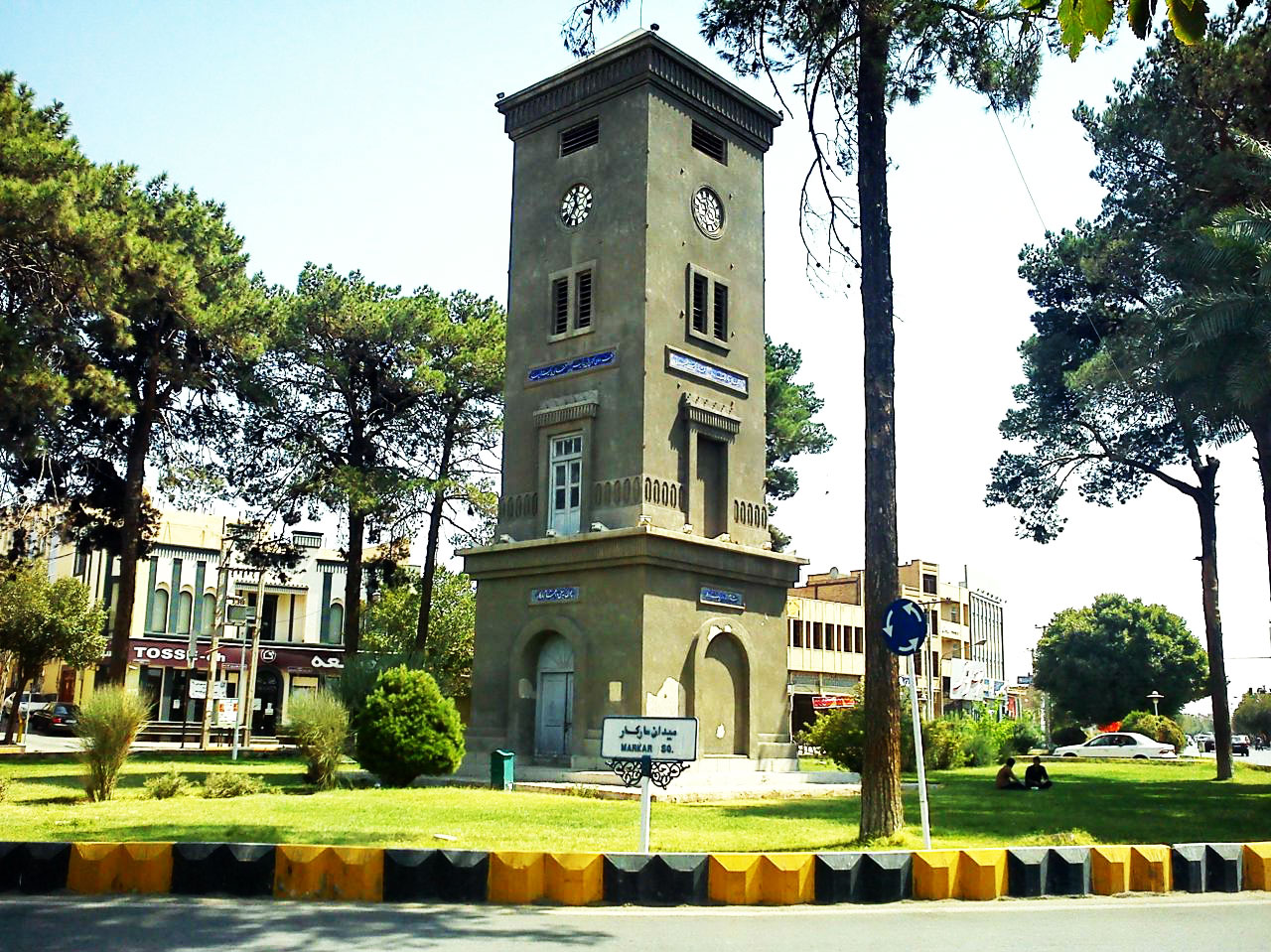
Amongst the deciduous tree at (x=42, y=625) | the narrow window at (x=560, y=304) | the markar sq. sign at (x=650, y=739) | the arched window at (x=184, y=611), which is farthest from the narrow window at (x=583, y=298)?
the arched window at (x=184, y=611)

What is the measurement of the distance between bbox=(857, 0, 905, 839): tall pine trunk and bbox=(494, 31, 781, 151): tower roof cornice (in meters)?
13.8

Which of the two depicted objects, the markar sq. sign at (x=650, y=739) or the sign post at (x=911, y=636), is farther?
the sign post at (x=911, y=636)

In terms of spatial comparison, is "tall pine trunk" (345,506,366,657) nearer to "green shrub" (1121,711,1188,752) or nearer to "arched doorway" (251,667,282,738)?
"arched doorway" (251,667,282,738)

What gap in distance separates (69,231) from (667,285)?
534 inches

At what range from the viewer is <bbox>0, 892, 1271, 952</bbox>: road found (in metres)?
8.73

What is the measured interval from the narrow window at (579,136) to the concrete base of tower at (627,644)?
10793mm

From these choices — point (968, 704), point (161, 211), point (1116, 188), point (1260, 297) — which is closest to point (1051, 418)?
point (1116, 188)

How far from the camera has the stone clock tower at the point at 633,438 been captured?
28.2m

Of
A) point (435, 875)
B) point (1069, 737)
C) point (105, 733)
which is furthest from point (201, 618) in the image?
point (435, 875)

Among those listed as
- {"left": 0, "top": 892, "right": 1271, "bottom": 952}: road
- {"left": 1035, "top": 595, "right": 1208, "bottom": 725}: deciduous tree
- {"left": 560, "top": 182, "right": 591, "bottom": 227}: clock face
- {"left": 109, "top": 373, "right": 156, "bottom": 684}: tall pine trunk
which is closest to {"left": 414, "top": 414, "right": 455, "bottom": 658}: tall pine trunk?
{"left": 109, "top": 373, "right": 156, "bottom": 684}: tall pine trunk

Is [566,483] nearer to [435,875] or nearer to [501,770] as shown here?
[501,770]

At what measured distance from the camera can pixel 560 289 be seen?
31578 mm

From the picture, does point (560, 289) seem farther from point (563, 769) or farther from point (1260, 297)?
point (1260, 297)

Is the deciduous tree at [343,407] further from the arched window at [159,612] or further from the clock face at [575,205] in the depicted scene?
the arched window at [159,612]
